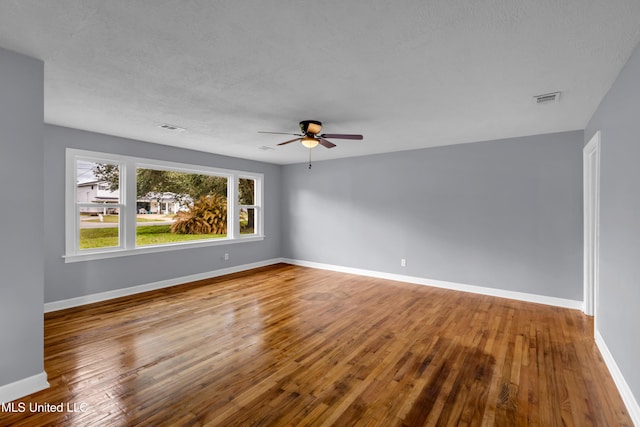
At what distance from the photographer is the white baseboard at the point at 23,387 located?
6.84 feet

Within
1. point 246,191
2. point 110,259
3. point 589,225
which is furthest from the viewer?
point 246,191

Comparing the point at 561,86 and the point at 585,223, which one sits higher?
the point at 561,86

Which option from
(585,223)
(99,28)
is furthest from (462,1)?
(585,223)

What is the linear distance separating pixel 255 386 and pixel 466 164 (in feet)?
14.9

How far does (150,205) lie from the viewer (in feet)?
18.0

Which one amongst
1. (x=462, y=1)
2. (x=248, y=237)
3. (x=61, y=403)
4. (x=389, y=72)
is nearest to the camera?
(x=462, y=1)

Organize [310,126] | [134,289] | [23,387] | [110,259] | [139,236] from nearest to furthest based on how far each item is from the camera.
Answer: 1. [23,387]
2. [310,126]
3. [110,259]
4. [134,289]
5. [139,236]

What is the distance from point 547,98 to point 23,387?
5.09 meters

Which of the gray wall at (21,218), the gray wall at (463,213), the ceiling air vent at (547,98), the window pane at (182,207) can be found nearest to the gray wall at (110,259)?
the window pane at (182,207)

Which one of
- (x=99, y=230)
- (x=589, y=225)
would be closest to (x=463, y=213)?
(x=589, y=225)

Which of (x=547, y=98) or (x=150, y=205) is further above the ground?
(x=547, y=98)

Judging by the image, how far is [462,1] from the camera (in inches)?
61.7

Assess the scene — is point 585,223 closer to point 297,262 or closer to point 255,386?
point 255,386

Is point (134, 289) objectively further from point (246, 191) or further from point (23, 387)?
A: point (246, 191)
